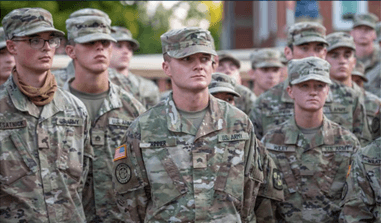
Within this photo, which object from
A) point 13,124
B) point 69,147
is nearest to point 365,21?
point 69,147

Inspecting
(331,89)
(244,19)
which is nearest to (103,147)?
(331,89)

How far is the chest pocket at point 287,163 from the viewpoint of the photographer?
650 centimetres

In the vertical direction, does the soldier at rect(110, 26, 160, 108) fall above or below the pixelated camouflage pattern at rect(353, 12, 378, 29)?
below

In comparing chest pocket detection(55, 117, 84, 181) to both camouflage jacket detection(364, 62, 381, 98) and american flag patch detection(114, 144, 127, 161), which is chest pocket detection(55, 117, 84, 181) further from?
camouflage jacket detection(364, 62, 381, 98)

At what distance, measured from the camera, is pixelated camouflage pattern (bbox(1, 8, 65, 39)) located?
5.66 m

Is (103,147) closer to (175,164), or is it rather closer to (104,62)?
(104,62)

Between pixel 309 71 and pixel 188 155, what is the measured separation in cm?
214

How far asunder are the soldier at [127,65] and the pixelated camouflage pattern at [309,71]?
2791mm

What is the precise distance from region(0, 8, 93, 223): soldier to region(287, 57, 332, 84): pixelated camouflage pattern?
2.21 meters

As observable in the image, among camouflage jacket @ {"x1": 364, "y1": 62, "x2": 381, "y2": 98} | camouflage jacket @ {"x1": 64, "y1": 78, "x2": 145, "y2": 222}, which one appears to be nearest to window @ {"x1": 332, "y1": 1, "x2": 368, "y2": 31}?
camouflage jacket @ {"x1": 364, "y1": 62, "x2": 381, "y2": 98}

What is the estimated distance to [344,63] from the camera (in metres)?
8.34

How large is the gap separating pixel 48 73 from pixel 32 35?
14.3 inches

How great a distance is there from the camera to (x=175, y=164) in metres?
5.05

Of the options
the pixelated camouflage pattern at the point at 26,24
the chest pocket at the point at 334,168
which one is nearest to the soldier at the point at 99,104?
the pixelated camouflage pattern at the point at 26,24
